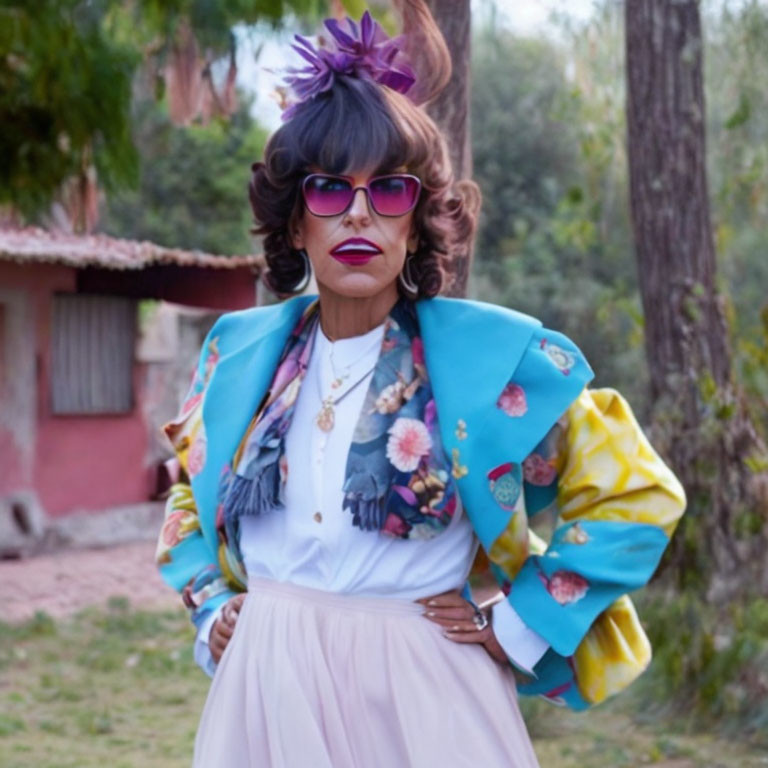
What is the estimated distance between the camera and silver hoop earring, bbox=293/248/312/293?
269cm

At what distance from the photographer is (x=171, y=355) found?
46.3 ft

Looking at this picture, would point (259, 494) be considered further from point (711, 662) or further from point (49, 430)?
point (49, 430)

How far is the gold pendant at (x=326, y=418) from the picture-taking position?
96.5 inches

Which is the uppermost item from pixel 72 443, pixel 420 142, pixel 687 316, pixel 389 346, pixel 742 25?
pixel 742 25

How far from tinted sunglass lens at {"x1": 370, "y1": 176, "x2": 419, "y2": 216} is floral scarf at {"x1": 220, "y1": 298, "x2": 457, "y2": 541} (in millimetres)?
195

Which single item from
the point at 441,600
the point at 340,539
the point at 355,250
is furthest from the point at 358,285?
the point at 441,600

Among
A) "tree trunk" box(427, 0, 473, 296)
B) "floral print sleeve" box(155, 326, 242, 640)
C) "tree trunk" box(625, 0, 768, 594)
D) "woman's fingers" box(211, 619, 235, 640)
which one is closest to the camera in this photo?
"woman's fingers" box(211, 619, 235, 640)

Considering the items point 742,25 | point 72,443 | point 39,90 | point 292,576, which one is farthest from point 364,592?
point 72,443

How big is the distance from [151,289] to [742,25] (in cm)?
772

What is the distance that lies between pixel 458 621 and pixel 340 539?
24cm

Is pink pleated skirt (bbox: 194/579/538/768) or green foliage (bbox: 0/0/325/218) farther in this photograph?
green foliage (bbox: 0/0/325/218)

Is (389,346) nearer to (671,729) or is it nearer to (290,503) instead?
(290,503)

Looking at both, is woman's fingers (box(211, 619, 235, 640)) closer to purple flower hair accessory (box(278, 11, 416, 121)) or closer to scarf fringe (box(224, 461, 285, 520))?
scarf fringe (box(224, 461, 285, 520))

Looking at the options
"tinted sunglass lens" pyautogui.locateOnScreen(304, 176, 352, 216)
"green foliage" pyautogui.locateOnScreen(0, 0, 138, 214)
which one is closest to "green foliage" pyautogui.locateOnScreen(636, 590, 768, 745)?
"green foliage" pyautogui.locateOnScreen(0, 0, 138, 214)
